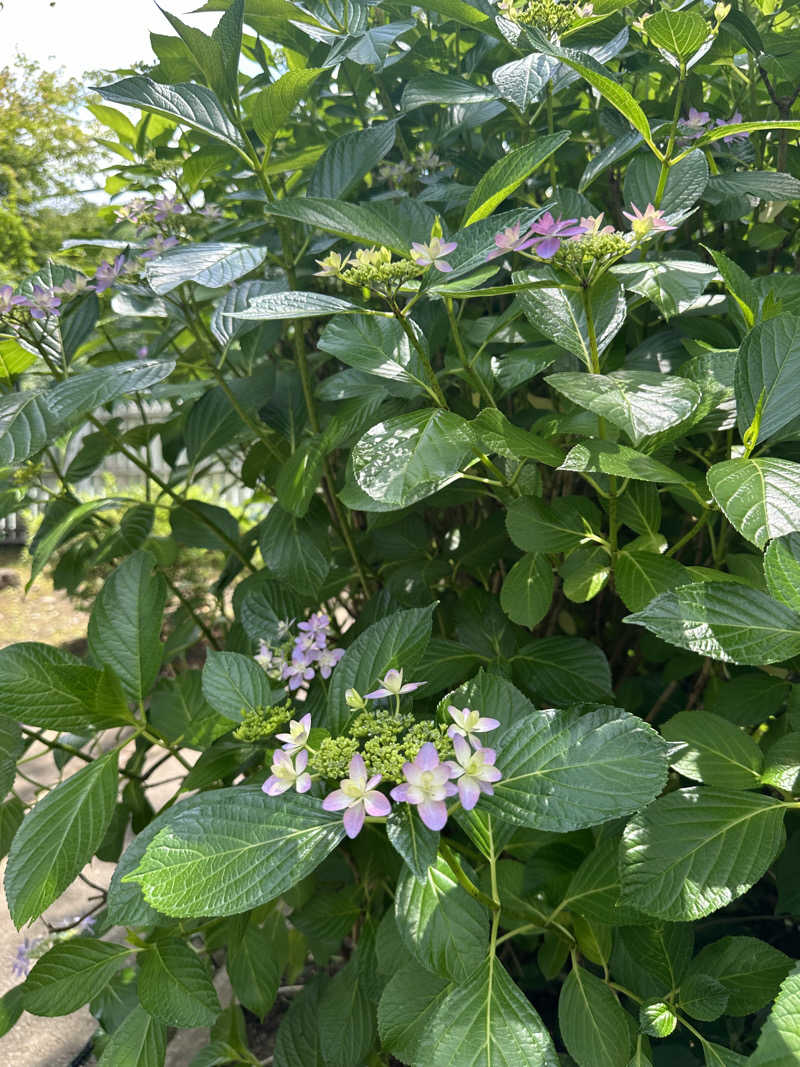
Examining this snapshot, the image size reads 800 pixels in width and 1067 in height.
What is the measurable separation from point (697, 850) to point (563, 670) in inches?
9.9

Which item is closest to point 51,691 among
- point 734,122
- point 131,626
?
point 131,626

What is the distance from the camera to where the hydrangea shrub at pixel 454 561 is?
53 cm

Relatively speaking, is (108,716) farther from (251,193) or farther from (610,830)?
(251,193)

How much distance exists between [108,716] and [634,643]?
27.9 inches

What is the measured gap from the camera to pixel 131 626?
0.79m

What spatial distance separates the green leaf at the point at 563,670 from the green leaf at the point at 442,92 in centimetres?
58

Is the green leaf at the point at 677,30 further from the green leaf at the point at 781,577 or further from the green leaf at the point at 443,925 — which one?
the green leaf at the point at 443,925

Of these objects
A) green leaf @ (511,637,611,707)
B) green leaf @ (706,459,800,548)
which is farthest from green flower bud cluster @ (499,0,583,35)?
green leaf @ (511,637,611,707)

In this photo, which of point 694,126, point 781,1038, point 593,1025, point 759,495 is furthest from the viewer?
point 694,126

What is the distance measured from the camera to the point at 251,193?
2.97 ft

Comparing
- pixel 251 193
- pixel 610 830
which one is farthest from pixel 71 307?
pixel 610 830

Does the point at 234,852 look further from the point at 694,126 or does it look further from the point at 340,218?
the point at 694,126

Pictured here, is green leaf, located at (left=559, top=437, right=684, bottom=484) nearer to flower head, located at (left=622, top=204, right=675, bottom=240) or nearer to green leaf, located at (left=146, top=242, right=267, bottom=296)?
flower head, located at (left=622, top=204, right=675, bottom=240)

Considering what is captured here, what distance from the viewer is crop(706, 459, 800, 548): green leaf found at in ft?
1.58
